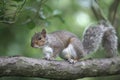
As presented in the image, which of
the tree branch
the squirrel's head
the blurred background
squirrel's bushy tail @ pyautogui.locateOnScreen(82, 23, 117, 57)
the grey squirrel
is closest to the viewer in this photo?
the tree branch

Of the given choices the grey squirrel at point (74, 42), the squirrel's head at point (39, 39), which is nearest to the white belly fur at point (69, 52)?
the grey squirrel at point (74, 42)

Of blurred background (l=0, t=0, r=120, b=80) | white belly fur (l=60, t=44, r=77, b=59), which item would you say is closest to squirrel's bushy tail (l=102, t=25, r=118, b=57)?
blurred background (l=0, t=0, r=120, b=80)

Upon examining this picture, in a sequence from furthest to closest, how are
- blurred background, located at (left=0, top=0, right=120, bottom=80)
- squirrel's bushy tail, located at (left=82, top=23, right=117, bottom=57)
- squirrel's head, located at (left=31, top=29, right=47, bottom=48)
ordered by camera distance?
1. squirrel's bushy tail, located at (left=82, top=23, right=117, bottom=57)
2. squirrel's head, located at (left=31, top=29, right=47, bottom=48)
3. blurred background, located at (left=0, top=0, right=120, bottom=80)

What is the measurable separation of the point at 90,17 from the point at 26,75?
10.7ft

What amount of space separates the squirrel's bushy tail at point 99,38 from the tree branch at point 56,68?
465 mm

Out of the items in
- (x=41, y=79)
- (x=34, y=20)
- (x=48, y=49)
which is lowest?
(x=41, y=79)

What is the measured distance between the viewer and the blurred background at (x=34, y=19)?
3.04 metres

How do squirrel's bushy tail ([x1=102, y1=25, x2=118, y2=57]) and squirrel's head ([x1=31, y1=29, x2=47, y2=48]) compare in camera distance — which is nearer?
squirrel's head ([x1=31, y1=29, x2=47, y2=48])

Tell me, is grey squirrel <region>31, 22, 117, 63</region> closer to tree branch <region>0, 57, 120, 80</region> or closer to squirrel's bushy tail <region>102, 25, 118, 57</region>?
squirrel's bushy tail <region>102, 25, 118, 57</region>

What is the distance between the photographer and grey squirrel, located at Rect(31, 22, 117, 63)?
11.9ft

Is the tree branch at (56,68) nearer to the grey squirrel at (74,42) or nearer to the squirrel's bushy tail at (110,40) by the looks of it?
the grey squirrel at (74,42)

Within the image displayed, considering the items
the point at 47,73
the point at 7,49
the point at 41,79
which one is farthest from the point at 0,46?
the point at 47,73

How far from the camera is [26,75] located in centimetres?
294

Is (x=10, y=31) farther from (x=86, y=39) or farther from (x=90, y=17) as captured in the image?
(x=90, y=17)
